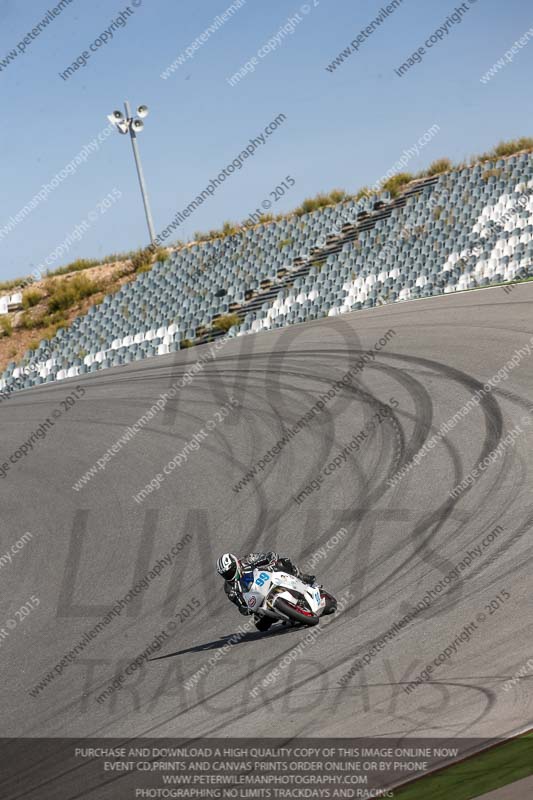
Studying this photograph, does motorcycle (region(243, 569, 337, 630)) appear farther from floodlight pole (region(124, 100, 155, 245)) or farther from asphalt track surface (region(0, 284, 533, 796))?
floodlight pole (region(124, 100, 155, 245))

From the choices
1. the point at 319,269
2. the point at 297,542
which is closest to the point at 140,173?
the point at 319,269

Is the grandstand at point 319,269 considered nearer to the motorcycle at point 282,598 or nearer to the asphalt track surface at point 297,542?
the asphalt track surface at point 297,542

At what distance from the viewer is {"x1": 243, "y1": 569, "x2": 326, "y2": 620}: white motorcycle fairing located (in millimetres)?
7969

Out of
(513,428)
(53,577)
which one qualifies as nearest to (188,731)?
(53,577)

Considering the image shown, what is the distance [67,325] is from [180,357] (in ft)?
36.7

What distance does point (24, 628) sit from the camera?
33.5ft

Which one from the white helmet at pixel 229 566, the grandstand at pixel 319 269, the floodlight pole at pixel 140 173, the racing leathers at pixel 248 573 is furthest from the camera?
the floodlight pole at pixel 140 173

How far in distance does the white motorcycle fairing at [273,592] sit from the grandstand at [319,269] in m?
16.5

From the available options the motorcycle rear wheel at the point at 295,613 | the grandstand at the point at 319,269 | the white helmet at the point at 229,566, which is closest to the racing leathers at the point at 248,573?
the white helmet at the point at 229,566

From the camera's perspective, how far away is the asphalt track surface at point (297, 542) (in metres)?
6.96

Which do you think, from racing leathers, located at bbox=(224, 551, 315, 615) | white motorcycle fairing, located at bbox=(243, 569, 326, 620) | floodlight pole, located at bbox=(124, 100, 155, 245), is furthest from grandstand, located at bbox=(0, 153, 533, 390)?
white motorcycle fairing, located at bbox=(243, 569, 326, 620)

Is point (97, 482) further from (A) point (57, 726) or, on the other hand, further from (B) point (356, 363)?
(A) point (57, 726)

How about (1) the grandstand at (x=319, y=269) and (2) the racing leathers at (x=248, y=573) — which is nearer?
(2) the racing leathers at (x=248, y=573)

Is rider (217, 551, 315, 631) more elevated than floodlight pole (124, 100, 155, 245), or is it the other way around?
floodlight pole (124, 100, 155, 245)
